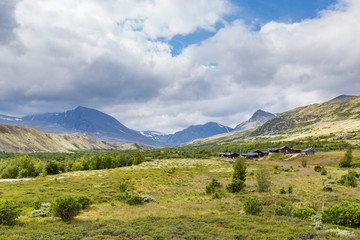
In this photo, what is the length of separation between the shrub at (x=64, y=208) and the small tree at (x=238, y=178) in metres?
31.1

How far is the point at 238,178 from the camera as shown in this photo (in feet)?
160

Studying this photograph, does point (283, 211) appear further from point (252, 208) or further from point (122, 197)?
point (122, 197)

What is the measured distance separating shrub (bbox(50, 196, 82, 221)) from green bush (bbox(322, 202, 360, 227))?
28488mm

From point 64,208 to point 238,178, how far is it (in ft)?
120

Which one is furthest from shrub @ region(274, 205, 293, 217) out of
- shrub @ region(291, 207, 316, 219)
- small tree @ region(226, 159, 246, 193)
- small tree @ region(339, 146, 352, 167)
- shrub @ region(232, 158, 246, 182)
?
small tree @ region(339, 146, 352, 167)

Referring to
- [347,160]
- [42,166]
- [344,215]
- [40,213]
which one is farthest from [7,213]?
[347,160]

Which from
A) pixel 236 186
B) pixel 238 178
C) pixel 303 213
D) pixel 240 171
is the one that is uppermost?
pixel 240 171

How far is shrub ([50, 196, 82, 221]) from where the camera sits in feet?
80.6

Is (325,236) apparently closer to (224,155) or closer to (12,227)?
(12,227)

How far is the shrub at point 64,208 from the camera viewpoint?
24.6 metres

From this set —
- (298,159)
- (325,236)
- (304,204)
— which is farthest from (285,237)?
(298,159)

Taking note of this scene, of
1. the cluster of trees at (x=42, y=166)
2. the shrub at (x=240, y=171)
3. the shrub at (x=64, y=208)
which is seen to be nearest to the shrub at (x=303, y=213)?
the shrub at (x=240, y=171)

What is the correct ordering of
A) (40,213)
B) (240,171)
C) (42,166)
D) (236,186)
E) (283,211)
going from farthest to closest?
(42,166), (240,171), (236,186), (40,213), (283,211)

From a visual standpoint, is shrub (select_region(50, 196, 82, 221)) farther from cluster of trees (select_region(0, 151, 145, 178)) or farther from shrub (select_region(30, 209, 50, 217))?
cluster of trees (select_region(0, 151, 145, 178))
